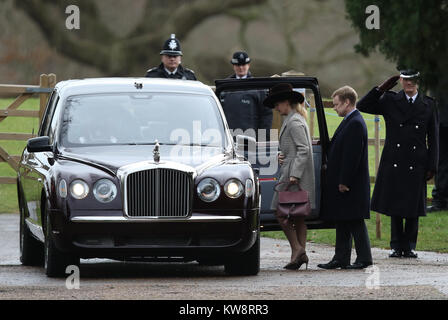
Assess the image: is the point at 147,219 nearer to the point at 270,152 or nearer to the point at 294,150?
the point at 294,150

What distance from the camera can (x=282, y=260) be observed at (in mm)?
14352

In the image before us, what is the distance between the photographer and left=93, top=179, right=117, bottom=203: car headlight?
38.0 ft

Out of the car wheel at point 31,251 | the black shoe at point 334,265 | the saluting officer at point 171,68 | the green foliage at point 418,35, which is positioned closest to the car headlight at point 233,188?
the black shoe at point 334,265

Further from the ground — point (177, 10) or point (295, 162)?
point (177, 10)

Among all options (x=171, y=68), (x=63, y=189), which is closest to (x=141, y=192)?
(x=63, y=189)

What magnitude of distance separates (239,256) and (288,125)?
148 cm

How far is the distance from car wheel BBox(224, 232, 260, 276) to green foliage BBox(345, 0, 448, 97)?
3.38 meters

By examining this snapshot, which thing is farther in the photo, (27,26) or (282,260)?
(27,26)

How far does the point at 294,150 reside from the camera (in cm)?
1298

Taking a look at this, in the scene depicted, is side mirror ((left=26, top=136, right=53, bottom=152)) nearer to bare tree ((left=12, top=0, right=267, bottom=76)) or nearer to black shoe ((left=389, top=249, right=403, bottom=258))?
black shoe ((left=389, top=249, right=403, bottom=258))

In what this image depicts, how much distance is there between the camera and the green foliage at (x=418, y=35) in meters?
8.78
